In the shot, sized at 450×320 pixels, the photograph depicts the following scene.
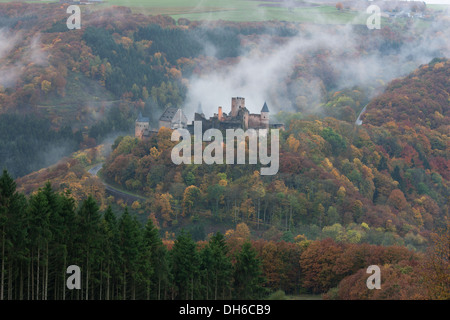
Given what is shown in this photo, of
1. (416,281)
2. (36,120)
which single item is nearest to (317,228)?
(416,281)

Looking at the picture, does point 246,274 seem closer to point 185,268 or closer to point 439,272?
point 185,268

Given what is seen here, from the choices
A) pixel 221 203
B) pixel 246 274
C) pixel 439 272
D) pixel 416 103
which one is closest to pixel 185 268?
pixel 246 274

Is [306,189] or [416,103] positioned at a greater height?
[416,103]

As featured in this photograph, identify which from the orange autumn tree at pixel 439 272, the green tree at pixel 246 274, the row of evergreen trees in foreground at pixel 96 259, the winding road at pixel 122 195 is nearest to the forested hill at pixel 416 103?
the winding road at pixel 122 195

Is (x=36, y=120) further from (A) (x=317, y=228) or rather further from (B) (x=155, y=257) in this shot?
(B) (x=155, y=257)

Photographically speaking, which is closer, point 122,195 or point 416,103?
point 122,195

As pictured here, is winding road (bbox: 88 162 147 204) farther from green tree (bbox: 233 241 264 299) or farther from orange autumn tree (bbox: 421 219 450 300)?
orange autumn tree (bbox: 421 219 450 300)
